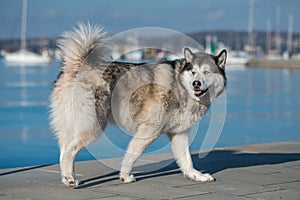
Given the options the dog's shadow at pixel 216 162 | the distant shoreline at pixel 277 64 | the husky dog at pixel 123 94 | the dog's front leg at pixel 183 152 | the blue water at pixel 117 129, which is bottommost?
the distant shoreline at pixel 277 64

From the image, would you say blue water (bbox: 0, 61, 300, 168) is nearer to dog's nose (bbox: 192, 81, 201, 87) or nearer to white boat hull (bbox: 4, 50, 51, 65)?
dog's nose (bbox: 192, 81, 201, 87)

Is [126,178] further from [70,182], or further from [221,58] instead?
[221,58]

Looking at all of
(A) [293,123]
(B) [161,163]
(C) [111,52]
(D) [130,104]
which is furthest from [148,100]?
(A) [293,123]

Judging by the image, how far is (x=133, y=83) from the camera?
833 cm

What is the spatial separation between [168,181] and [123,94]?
1.20 meters

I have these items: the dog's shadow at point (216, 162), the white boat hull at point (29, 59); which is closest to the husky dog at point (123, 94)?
the dog's shadow at point (216, 162)

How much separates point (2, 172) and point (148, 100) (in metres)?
2.27

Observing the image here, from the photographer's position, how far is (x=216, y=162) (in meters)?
10.2

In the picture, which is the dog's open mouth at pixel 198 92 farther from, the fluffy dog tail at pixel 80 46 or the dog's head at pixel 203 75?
the fluffy dog tail at pixel 80 46

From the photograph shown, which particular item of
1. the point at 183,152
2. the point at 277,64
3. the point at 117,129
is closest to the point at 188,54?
the point at 183,152

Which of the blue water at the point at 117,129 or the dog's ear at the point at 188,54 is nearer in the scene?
the dog's ear at the point at 188,54

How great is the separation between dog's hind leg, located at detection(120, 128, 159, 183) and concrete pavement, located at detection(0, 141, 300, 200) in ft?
0.37

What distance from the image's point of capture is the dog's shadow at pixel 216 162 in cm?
876

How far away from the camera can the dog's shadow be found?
28.7 ft
